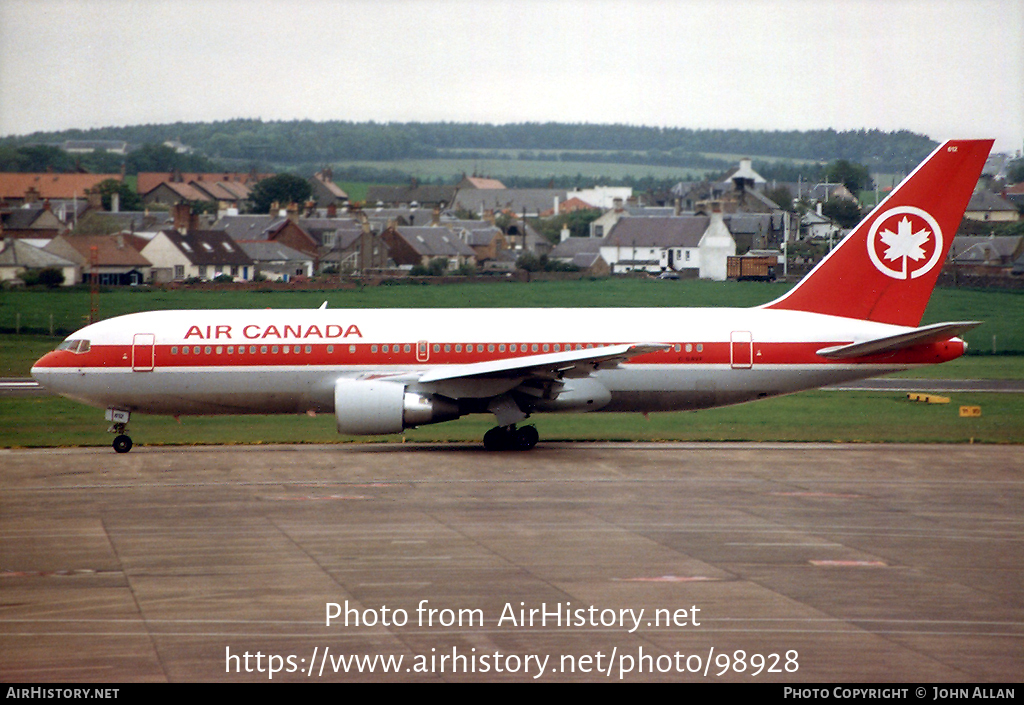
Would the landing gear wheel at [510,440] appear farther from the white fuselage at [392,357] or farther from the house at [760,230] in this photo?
the house at [760,230]

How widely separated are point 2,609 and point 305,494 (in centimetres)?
947

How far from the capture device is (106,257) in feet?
172

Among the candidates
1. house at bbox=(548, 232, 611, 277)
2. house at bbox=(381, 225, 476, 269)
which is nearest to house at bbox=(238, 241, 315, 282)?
house at bbox=(381, 225, 476, 269)

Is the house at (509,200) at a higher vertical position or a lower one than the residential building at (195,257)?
higher

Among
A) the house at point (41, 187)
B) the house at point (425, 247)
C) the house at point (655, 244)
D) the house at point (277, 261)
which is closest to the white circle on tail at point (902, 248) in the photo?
the house at point (655, 244)

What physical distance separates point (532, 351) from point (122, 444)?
12.1 m

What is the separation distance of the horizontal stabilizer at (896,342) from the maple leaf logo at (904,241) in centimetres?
268

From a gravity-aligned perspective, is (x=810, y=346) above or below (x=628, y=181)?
below

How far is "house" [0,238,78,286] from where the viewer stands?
49.8 meters

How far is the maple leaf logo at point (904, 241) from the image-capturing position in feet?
106

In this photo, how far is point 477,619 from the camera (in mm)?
15062

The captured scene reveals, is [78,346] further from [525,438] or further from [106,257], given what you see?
[106,257]
